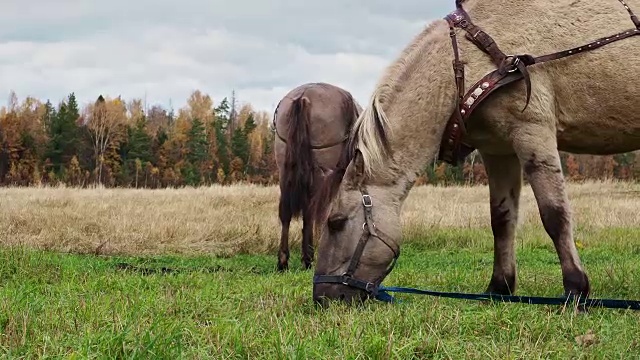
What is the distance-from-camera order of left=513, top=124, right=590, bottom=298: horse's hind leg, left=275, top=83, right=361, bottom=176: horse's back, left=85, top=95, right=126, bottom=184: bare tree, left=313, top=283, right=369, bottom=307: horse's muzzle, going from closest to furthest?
left=513, top=124, right=590, bottom=298: horse's hind leg < left=313, top=283, right=369, bottom=307: horse's muzzle < left=275, top=83, right=361, bottom=176: horse's back < left=85, top=95, right=126, bottom=184: bare tree

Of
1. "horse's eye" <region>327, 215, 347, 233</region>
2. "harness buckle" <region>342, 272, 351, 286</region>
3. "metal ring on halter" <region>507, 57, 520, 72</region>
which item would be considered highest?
"metal ring on halter" <region>507, 57, 520, 72</region>

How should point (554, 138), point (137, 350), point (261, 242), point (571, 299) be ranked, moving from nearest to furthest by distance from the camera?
point (137, 350) < point (571, 299) < point (554, 138) < point (261, 242)

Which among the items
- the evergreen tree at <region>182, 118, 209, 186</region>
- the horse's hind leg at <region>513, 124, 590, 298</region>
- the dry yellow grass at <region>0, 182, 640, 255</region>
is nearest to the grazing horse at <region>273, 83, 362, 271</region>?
the dry yellow grass at <region>0, 182, 640, 255</region>

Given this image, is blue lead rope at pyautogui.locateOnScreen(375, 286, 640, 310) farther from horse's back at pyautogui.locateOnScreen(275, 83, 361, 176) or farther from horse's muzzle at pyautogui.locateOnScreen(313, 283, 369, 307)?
horse's back at pyautogui.locateOnScreen(275, 83, 361, 176)

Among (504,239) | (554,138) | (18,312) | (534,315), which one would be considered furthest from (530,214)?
(18,312)

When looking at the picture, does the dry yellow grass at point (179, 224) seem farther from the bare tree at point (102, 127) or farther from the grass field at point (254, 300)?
the bare tree at point (102, 127)

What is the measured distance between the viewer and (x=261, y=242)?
31.9ft

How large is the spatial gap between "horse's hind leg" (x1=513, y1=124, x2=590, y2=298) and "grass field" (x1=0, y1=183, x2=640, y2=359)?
476 mm

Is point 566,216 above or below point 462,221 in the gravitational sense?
above

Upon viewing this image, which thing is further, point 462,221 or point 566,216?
point 462,221

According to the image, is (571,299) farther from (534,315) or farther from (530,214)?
(530,214)

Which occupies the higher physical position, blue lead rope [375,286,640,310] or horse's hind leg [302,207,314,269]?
blue lead rope [375,286,640,310]

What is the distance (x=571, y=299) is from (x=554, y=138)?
1.06 metres

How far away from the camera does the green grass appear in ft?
8.58
